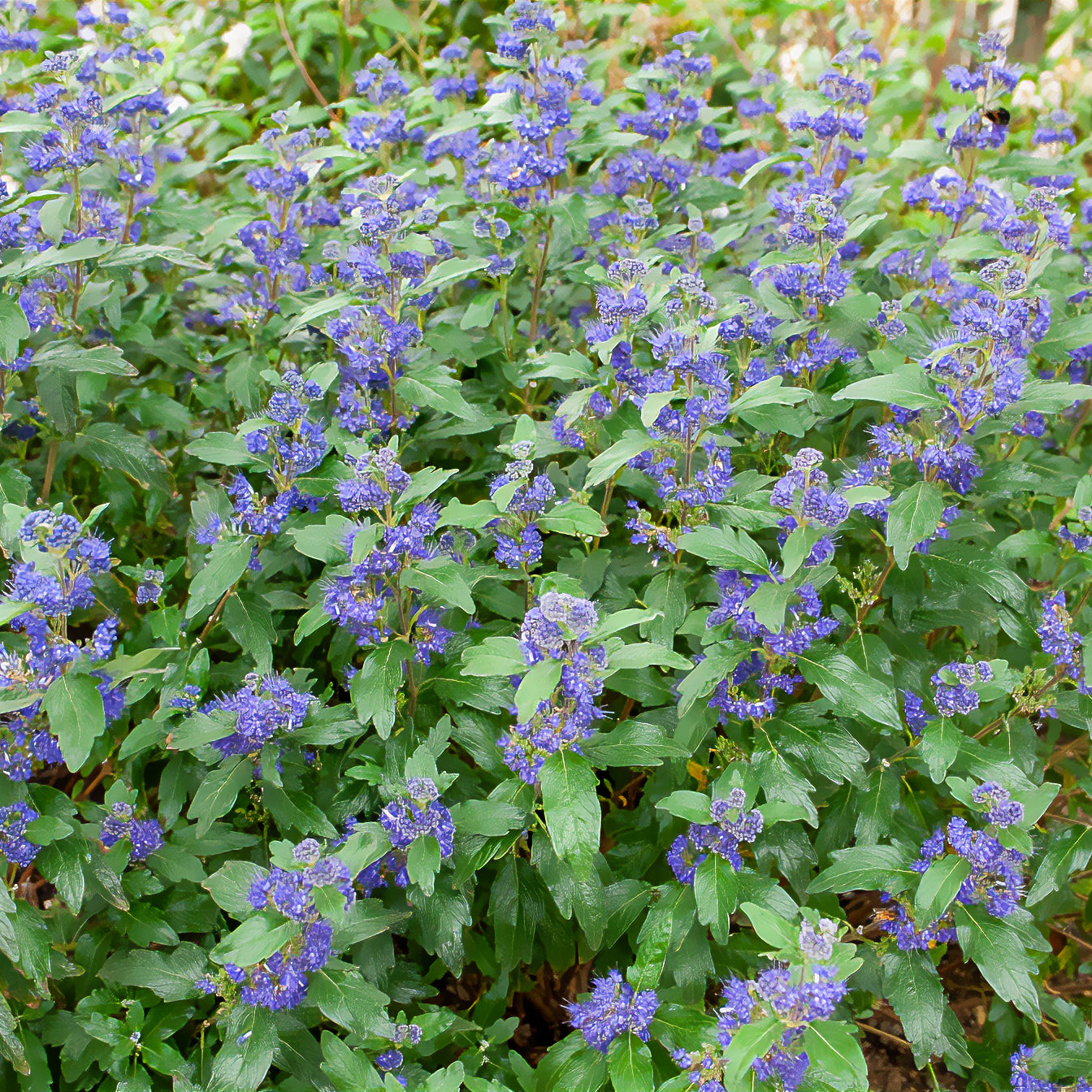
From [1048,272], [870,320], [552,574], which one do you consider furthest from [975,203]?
[552,574]

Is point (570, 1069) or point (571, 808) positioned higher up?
point (571, 808)

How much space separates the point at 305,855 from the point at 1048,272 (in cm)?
293

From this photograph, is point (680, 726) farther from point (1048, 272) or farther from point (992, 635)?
point (1048, 272)

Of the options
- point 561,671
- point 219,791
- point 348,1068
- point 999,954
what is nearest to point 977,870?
point 999,954

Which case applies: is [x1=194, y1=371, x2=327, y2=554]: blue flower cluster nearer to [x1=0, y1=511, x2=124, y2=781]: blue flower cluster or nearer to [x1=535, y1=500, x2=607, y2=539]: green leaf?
[x1=0, y1=511, x2=124, y2=781]: blue flower cluster

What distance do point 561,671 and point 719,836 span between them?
64 cm

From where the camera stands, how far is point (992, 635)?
290 centimetres

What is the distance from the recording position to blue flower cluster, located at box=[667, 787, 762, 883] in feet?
7.20

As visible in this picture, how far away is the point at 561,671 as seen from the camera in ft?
6.44

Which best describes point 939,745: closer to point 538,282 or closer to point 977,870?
point 977,870

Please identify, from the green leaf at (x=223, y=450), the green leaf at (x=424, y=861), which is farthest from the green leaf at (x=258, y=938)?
Result: the green leaf at (x=223, y=450)

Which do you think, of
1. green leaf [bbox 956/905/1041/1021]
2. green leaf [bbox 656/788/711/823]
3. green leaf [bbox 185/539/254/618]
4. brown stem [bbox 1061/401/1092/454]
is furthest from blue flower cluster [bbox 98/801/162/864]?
brown stem [bbox 1061/401/1092/454]

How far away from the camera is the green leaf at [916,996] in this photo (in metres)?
2.26

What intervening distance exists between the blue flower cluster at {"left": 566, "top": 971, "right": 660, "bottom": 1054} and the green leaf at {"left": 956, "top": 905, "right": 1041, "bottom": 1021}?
2.41 feet
